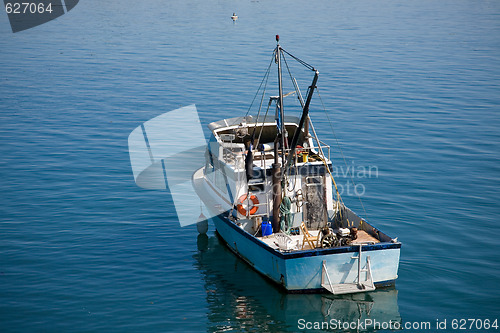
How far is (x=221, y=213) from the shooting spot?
25156mm

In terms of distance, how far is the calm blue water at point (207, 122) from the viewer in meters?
21.4

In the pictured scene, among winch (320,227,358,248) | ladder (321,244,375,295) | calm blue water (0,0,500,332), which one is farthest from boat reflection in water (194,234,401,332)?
winch (320,227,358,248)

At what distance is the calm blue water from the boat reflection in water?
71 millimetres

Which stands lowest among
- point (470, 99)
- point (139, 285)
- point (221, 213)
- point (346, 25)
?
point (139, 285)

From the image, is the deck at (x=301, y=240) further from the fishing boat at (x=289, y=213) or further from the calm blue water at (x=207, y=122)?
the calm blue water at (x=207, y=122)

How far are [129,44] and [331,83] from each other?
3179 cm

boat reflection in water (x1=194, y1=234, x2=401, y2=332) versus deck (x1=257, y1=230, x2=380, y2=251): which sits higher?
deck (x1=257, y1=230, x2=380, y2=251)

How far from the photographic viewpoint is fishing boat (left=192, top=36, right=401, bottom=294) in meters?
20.7

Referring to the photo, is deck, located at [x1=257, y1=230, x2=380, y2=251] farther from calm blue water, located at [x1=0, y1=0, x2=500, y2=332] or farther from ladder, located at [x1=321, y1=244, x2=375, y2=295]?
calm blue water, located at [x1=0, y1=0, x2=500, y2=332]

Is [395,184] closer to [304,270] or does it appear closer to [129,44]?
[304,270]

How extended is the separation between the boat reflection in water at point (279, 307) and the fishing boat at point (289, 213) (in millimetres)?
532

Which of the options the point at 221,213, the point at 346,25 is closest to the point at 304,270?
the point at 221,213

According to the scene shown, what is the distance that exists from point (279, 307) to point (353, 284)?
276cm

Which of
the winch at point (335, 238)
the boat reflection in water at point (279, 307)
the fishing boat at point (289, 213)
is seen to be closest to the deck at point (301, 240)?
the fishing boat at point (289, 213)
